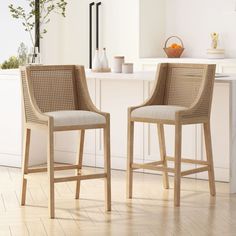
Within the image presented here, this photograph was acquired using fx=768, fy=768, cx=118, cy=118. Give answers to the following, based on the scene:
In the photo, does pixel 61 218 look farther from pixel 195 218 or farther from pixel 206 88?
pixel 206 88

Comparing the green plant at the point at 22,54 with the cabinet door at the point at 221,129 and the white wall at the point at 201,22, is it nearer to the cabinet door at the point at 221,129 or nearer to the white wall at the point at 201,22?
the cabinet door at the point at 221,129

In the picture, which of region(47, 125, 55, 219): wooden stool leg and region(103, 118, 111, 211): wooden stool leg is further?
region(103, 118, 111, 211): wooden stool leg

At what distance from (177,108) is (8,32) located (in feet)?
12.5

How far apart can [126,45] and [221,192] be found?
346 cm

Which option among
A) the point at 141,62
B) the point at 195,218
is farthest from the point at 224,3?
the point at 195,218

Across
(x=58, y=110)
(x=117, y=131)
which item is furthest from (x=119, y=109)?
(x=58, y=110)

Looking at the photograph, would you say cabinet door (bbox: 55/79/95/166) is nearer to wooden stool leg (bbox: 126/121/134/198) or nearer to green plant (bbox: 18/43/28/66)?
green plant (bbox: 18/43/28/66)

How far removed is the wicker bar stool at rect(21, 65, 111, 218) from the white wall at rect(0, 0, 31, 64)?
327 centimetres

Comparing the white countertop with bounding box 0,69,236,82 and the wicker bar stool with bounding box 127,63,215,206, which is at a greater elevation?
the white countertop with bounding box 0,69,236,82

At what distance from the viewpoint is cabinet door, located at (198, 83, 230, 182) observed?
612 cm

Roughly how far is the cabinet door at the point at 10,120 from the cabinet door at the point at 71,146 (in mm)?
417

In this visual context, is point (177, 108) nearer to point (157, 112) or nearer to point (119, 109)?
point (157, 112)

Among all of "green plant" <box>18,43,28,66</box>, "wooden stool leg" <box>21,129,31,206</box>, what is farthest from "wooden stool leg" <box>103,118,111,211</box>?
"green plant" <box>18,43,28,66</box>

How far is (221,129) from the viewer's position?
6.19 m
